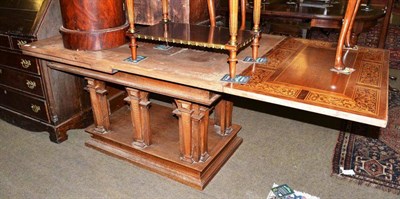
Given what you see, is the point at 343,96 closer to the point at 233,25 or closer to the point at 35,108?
the point at 233,25

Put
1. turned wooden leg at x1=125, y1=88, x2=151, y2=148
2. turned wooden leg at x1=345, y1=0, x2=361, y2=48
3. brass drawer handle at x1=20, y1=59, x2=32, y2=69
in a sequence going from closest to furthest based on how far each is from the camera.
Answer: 1. turned wooden leg at x1=345, y1=0, x2=361, y2=48
2. turned wooden leg at x1=125, y1=88, x2=151, y2=148
3. brass drawer handle at x1=20, y1=59, x2=32, y2=69

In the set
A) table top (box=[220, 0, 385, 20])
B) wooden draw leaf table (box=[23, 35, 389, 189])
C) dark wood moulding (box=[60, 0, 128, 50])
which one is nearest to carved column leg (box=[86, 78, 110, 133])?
wooden draw leaf table (box=[23, 35, 389, 189])

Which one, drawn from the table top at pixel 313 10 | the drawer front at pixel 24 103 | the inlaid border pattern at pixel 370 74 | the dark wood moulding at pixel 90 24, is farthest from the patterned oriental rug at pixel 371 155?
the drawer front at pixel 24 103

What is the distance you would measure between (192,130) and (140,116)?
411 millimetres

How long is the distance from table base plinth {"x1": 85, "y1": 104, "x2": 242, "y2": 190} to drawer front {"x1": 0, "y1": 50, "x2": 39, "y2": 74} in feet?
2.13

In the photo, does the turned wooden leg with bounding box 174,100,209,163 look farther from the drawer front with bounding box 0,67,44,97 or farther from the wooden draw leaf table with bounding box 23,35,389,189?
the drawer front with bounding box 0,67,44,97

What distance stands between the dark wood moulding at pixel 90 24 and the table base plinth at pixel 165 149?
74 centimetres

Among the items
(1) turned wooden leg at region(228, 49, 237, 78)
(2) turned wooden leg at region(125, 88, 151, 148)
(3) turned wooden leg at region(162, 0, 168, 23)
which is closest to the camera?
(1) turned wooden leg at region(228, 49, 237, 78)

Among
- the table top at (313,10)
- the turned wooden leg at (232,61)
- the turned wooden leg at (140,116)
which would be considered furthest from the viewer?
the table top at (313,10)

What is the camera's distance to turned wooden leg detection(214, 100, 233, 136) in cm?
257

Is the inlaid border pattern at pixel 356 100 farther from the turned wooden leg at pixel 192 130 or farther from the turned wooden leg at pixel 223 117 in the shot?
the turned wooden leg at pixel 223 117

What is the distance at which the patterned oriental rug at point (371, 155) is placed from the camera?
2357 millimetres

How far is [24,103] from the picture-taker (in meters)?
2.85

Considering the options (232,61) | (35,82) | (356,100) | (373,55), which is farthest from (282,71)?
(35,82)
